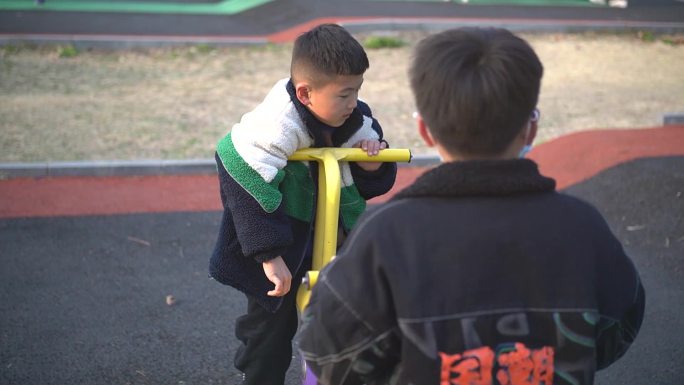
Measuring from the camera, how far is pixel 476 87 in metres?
1.76

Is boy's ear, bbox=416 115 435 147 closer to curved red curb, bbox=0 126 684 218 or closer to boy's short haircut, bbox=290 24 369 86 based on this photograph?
boy's short haircut, bbox=290 24 369 86

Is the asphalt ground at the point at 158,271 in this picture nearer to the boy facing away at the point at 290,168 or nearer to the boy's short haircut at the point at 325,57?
the boy facing away at the point at 290,168

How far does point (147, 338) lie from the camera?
4.39m

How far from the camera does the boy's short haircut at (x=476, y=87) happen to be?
1767 mm

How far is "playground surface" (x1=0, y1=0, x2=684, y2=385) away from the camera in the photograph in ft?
13.6

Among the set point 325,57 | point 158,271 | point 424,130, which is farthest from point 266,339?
point 158,271

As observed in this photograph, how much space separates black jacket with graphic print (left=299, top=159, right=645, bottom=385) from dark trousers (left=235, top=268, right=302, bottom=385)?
48.0 inches

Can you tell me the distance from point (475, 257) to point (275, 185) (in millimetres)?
1037

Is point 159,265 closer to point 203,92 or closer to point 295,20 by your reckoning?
point 203,92

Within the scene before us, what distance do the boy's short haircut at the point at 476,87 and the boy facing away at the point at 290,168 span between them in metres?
0.85

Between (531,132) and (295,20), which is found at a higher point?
(531,132)

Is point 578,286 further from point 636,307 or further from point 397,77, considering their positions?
point 397,77

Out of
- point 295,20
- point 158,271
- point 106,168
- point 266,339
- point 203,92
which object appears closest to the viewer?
point 266,339

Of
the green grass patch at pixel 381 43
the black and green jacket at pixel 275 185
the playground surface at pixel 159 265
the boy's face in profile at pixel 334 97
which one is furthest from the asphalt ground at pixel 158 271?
the green grass patch at pixel 381 43
